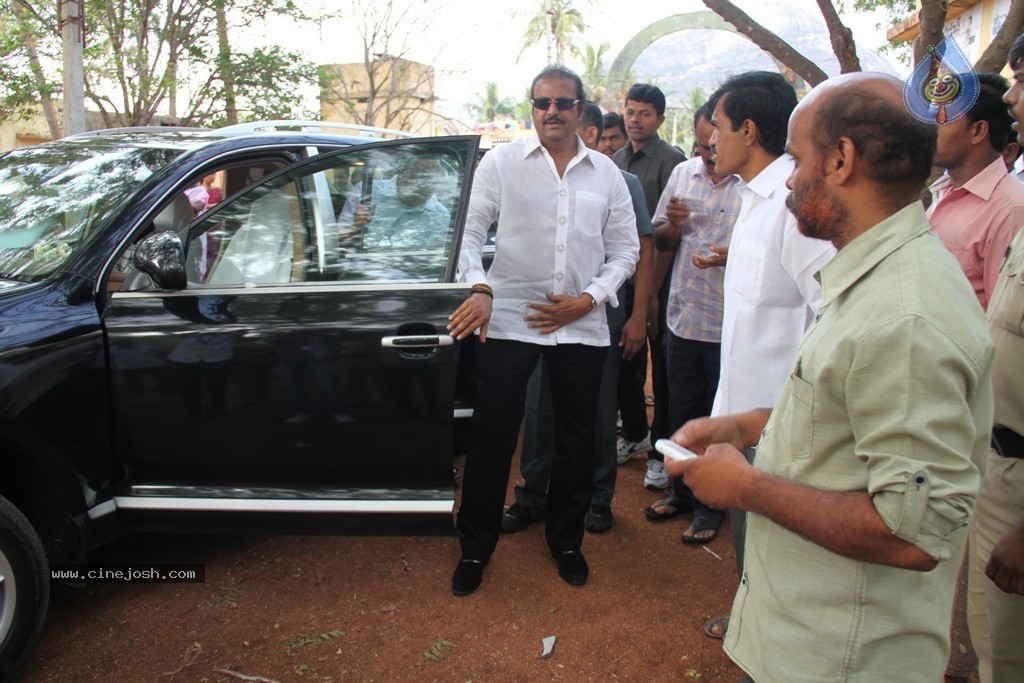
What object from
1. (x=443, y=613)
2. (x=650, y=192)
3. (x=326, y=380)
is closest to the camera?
(x=326, y=380)

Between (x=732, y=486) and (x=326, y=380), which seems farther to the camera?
(x=326, y=380)

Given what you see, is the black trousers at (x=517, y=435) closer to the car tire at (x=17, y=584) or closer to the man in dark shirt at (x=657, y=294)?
the man in dark shirt at (x=657, y=294)

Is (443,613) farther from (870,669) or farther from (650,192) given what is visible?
(650,192)

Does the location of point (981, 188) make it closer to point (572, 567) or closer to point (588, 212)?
point (588, 212)

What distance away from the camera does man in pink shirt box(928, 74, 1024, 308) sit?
7.82 feet

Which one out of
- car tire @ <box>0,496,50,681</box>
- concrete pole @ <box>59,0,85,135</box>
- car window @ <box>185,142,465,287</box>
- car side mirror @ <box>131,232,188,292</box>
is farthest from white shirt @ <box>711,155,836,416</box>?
concrete pole @ <box>59,0,85,135</box>

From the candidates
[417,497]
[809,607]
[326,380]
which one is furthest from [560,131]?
[809,607]

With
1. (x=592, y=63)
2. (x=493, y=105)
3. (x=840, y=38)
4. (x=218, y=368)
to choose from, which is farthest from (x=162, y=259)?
(x=493, y=105)

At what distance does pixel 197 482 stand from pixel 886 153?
2462mm

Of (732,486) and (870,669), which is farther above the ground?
(732,486)

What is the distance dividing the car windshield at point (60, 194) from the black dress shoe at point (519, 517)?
2.14 meters

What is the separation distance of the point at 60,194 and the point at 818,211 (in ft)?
9.66

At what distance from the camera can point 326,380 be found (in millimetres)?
2754

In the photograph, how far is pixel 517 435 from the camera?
3.07m
